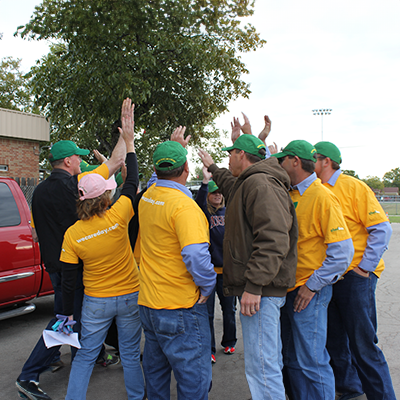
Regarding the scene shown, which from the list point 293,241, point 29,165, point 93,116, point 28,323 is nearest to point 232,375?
point 293,241

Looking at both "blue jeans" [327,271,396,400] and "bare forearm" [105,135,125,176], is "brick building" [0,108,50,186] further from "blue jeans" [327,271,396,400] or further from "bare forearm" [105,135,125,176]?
"blue jeans" [327,271,396,400]

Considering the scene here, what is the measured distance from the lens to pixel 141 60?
1466cm

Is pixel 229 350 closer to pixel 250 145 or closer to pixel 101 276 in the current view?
pixel 101 276

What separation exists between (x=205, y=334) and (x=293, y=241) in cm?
88

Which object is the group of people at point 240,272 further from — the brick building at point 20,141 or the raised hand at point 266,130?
the brick building at point 20,141

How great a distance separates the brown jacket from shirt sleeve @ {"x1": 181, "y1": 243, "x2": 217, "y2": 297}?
0.12 meters

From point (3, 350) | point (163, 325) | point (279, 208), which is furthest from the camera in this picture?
point (3, 350)

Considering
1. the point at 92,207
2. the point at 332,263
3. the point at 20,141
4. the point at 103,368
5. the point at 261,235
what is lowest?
the point at 103,368

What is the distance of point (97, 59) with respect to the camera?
15.1 metres

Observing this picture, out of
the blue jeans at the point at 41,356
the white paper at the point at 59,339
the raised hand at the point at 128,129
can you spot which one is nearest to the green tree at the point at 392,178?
the raised hand at the point at 128,129

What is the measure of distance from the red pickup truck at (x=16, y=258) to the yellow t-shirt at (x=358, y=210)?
3897 mm

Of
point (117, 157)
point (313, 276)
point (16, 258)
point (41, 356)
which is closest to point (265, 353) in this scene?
point (313, 276)

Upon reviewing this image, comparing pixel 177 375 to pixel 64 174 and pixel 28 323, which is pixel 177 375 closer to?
pixel 64 174

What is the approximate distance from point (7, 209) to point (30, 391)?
8.23 feet
